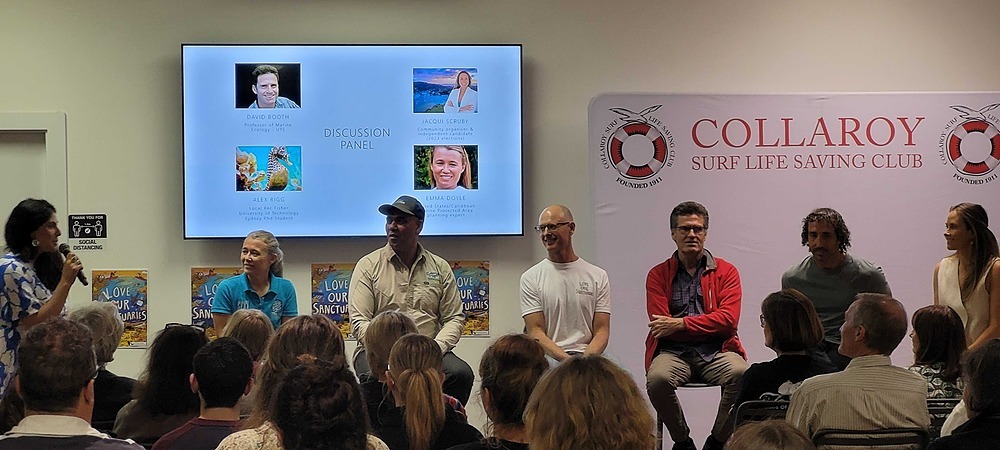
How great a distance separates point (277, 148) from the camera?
577cm

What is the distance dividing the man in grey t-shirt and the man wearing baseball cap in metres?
1.69

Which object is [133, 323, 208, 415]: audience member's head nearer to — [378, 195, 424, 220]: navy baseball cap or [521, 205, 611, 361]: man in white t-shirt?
[378, 195, 424, 220]: navy baseball cap

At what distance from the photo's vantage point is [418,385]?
289 cm

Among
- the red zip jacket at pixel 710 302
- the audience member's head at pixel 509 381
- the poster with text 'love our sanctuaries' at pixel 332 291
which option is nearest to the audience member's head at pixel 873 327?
Result: the audience member's head at pixel 509 381

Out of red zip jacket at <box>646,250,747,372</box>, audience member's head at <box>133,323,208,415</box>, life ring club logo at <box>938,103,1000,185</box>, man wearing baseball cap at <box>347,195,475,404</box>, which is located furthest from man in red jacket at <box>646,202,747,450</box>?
audience member's head at <box>133,323,208,415</box>

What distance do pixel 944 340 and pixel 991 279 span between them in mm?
1487

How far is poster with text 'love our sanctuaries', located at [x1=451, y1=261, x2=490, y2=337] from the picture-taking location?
19.4ft

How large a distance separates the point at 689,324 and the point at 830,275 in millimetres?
802

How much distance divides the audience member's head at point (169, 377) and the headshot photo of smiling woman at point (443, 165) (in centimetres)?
285

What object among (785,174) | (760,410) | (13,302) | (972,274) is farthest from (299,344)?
(785,174)

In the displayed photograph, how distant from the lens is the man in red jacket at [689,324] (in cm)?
472

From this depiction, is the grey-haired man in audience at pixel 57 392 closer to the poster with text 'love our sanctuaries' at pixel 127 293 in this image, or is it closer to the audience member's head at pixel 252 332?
the audience member's head at pixel 252 332

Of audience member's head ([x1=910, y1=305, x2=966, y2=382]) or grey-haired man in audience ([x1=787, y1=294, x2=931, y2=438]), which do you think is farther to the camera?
audience member's head ([x1=910, y1=305, x2=966, y2=382])

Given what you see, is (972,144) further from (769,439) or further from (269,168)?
(769,439)
